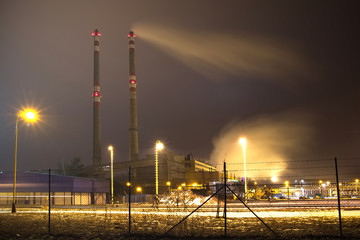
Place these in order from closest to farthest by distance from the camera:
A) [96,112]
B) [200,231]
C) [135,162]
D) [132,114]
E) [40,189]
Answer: [200,231]
[40,189]
[135,162]
[132,114]
[96,112]

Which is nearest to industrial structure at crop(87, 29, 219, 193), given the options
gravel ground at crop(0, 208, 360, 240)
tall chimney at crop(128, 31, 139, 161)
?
tall chimney at crop(128, 31, 139, 161)

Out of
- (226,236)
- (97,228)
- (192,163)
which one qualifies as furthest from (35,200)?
(192,163)

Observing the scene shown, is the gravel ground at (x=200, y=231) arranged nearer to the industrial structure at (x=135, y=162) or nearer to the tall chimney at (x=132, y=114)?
the industrial structure at (x=135, y=162)

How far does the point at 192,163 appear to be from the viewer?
114m

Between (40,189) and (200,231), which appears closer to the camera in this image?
(200,231)

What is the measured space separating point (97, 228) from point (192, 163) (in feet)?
321

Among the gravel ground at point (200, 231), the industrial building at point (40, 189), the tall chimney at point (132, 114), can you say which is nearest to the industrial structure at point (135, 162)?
the tall chimney at point (132, 114)

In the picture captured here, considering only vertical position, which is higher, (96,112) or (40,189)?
(96,112)

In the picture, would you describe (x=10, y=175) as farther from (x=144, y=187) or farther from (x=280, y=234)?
(x=280, y=234)

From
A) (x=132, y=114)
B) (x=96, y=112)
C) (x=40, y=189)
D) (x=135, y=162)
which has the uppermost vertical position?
(x=96, y=112)

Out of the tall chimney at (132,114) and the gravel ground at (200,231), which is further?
the tall chimney at (132,114)

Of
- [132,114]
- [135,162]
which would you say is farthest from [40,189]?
[132,114]

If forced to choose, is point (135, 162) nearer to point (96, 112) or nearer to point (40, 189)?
point (96, 112)

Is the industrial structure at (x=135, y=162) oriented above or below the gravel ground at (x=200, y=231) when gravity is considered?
above
